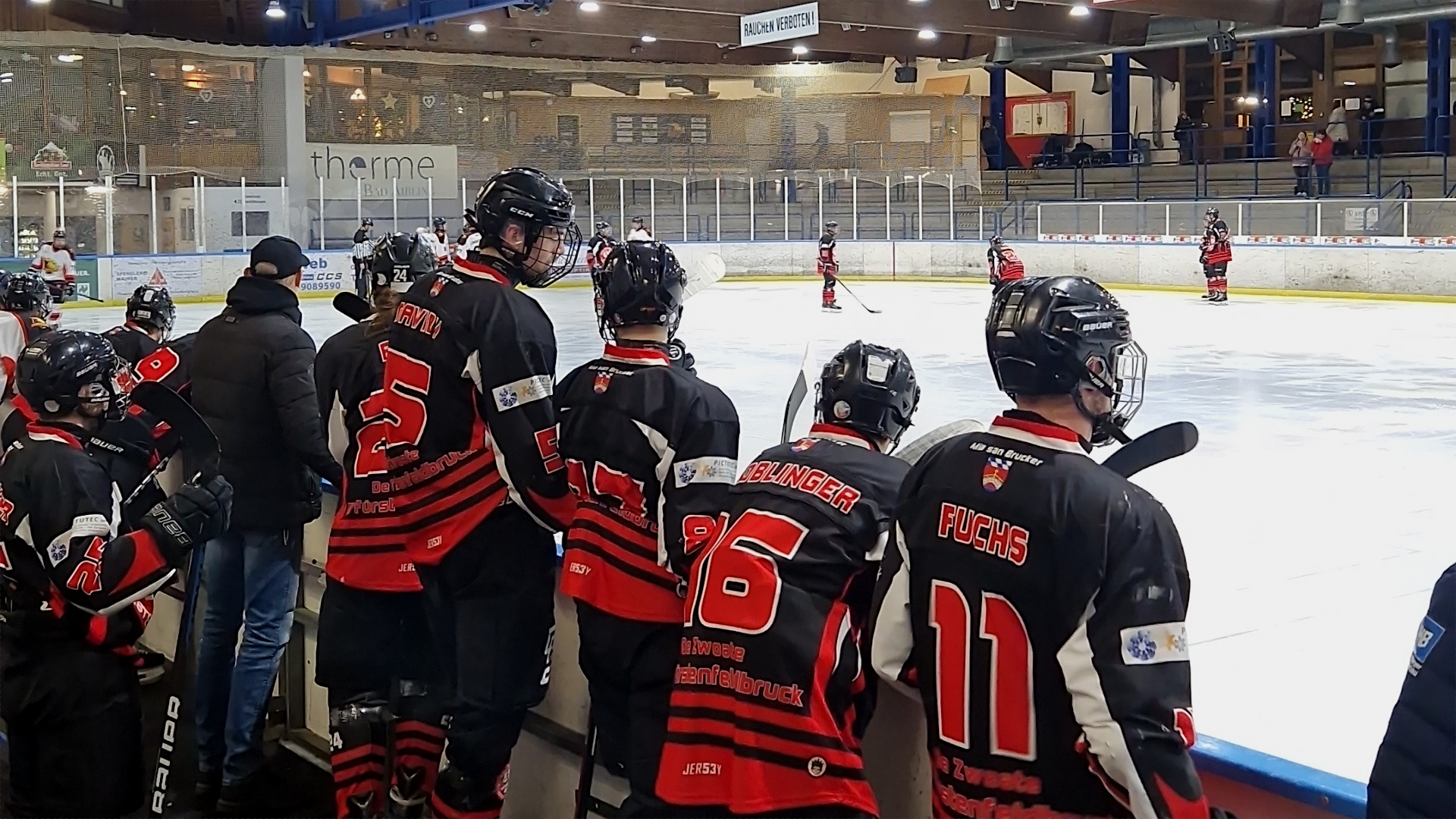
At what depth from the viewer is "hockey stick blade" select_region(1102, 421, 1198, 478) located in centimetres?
187

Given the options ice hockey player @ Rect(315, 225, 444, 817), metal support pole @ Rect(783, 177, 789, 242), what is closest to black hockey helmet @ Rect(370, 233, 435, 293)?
ice hockey player @ Rect(315, 225, 444, 817)

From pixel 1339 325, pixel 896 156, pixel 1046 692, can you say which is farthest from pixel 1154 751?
pixel 896 156

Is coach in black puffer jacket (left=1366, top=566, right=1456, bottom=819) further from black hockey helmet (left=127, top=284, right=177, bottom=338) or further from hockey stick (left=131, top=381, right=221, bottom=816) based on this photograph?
black hockey helmet (left=127, top=284, right=177, bottom=338)

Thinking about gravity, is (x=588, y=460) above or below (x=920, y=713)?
above

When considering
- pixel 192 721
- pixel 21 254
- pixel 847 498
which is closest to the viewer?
pixel 847 498

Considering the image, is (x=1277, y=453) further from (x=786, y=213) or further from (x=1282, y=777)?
(x=786, y=213)

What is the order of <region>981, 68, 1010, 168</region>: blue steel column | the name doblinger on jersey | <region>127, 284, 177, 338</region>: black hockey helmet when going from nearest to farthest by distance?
1. the name doblinger on jersey
2. <region>127, 284, 177, 338</region>: black hockey helmet
3. <region>981, 68, 1010, 168</region>: blue steel column

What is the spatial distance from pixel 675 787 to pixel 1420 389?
32.1ft

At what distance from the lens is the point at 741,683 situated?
2.21 metres

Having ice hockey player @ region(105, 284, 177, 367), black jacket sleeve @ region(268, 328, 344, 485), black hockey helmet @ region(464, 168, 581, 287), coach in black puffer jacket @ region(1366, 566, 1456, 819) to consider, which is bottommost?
coach in black puffer jacket @ region(1366, 566, 1456, 819)

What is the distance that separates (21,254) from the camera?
20188 millimetres

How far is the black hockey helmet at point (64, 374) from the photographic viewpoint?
3178 mm

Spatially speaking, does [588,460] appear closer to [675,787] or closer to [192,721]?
[675,787]

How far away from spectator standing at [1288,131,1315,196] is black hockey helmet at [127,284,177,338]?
71.1 ft
